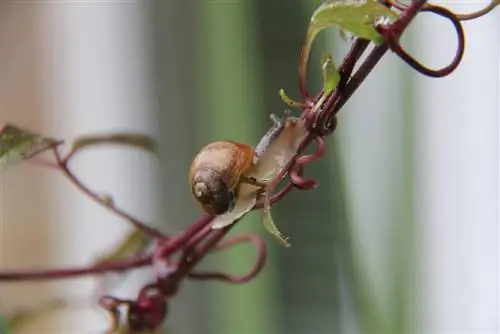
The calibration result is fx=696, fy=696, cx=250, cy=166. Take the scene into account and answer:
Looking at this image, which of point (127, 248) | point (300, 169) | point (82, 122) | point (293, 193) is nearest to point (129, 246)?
point (127, 248)

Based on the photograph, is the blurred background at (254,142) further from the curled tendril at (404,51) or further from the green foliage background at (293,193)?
the curled tendril at (404,51)

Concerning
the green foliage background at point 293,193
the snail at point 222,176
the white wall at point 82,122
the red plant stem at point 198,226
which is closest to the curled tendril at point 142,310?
the red plant stem at point 198,226

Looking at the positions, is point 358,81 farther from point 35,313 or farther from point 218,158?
point 35,313

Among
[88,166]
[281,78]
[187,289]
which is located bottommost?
[187,289]

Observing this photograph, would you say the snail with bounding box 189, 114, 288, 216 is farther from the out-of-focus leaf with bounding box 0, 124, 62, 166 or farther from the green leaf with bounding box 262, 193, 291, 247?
the out-of-focus leaf with bounding box 0, 124, 62, 166

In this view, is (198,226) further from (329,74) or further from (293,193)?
(293,193)

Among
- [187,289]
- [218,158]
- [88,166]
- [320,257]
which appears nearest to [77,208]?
[88,166]
